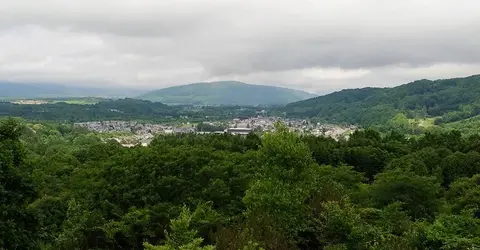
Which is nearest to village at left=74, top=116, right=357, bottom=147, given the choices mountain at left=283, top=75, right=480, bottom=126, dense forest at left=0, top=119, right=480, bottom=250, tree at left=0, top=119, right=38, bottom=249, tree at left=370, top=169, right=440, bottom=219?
mountain at left=283, top=75, right=480, bottom=126

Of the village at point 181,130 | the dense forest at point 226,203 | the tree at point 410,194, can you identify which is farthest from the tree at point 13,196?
the village at point 181,130

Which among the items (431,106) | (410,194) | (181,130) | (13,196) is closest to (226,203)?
(410,194)

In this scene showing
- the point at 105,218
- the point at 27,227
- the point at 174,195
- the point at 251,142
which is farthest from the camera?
the point at 251,142

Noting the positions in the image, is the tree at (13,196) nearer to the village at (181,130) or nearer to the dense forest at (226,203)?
the dense forest at (226,203)

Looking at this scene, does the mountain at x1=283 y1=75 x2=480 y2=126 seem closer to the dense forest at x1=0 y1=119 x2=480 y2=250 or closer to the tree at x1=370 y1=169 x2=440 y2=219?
the dense forest at x1=0 y1=119 x2=480 y2=250

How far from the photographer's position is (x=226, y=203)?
28703 millimetres

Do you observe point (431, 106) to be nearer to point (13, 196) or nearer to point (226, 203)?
point (226, 203)

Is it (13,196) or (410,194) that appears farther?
(410,194)

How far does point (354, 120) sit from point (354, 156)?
440 feet

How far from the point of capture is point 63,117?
183 meters

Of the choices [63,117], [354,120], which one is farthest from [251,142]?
[63,117]

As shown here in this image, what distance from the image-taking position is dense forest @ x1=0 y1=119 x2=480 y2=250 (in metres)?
16.7

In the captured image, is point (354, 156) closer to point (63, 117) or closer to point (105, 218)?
point (105, 218)

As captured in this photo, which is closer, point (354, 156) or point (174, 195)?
point (174, 195)
